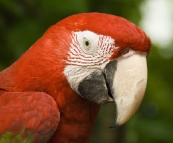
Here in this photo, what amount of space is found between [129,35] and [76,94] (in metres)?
0.31

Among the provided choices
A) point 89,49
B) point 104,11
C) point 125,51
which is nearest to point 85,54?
point 89,49

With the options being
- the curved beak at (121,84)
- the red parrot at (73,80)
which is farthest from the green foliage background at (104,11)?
the curved beak at (121,84)

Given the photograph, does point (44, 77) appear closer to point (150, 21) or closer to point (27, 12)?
point (27, 12)

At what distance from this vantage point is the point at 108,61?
1.56 meters

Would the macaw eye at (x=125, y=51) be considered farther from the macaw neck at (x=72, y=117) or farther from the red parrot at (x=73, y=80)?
the macaw neck at (x=72, y=117)

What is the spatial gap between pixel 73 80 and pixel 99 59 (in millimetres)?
127

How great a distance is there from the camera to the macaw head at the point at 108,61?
4.96 feet

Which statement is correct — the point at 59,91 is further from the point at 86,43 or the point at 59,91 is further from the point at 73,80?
the point at 86,43

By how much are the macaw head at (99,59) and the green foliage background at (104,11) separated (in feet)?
2.34

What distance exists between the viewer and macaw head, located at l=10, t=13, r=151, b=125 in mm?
1515

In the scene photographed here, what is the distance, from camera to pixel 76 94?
Result: 64.7 inches

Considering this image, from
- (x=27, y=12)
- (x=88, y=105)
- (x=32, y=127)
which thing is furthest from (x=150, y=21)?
(x=32, y=127)

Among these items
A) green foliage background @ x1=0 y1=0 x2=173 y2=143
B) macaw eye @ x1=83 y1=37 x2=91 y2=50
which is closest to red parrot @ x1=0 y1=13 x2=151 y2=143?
macaw eye @ x1=83 y1=37 x2=91 y2=50

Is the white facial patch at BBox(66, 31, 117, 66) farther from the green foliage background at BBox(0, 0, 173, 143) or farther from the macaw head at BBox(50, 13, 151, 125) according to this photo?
the green foliage background at BBox(0, 0, 173, 143)
